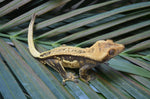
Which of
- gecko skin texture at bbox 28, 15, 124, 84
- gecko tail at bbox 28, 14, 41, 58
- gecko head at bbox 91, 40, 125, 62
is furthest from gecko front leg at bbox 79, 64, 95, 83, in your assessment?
gecko tail at bbox 28, 14, 41, 58

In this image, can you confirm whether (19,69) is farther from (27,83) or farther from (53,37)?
(53,37)

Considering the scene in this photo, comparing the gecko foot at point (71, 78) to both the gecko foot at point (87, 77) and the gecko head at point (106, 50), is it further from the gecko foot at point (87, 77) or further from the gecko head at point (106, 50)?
the gecko head at point (106, 50)

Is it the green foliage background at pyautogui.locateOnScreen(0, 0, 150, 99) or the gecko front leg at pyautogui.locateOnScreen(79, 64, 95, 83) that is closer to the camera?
the green foliage background at pyautogui.locateOnScreen(0, 0, 150, 99)

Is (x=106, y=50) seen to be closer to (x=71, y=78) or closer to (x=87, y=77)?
(x=87, y=77)

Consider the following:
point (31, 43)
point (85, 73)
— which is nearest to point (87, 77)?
point (85, 73)

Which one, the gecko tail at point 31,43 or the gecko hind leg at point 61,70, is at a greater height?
the gecko tail at point 31,43

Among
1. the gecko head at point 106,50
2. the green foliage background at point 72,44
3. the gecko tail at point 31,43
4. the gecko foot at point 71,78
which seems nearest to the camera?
the green foliage background at point 72,44

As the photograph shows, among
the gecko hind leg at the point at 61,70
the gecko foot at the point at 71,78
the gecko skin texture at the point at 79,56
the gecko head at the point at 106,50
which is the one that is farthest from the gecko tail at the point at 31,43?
the gecko head at the point at 106,50

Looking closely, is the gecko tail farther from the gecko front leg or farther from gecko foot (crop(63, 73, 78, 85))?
the gecko front leg
